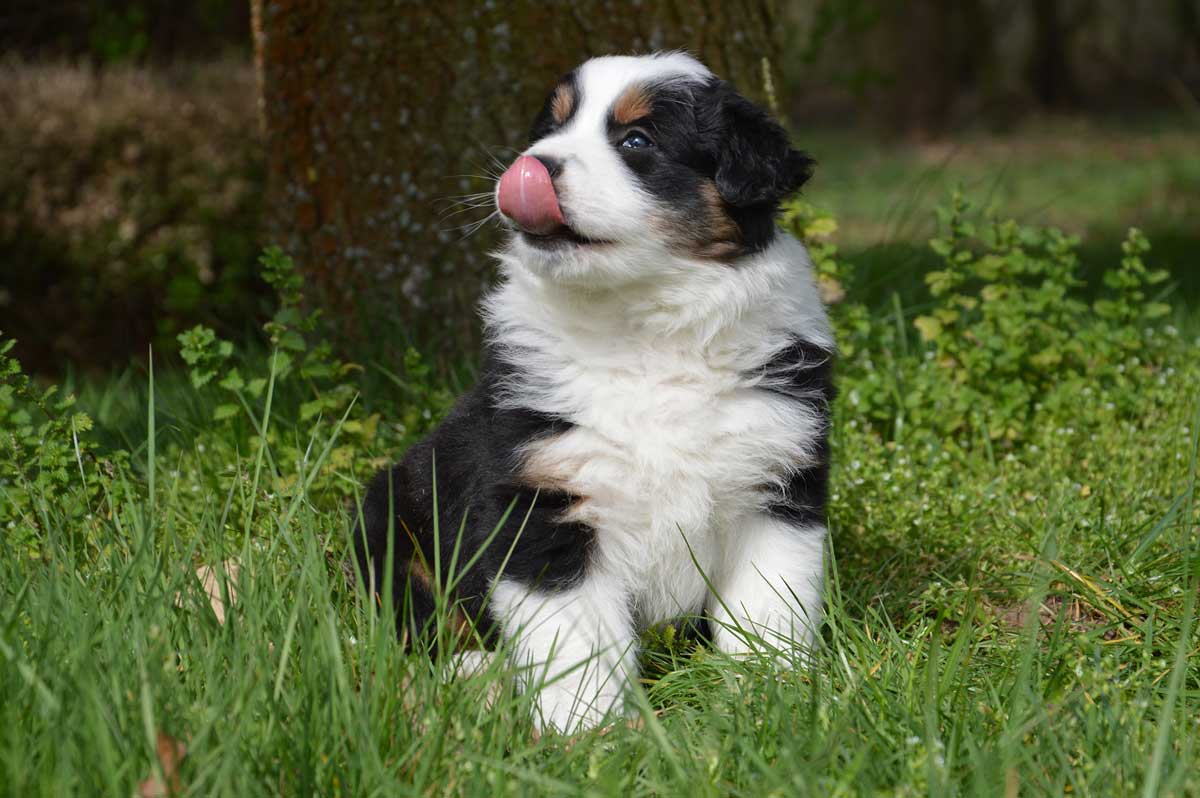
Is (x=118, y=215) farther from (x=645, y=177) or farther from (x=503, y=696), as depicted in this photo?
(x=503, y=696)

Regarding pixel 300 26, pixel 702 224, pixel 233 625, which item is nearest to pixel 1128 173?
pixel 300 26

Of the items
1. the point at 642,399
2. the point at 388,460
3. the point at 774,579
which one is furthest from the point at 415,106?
the point at 774,579

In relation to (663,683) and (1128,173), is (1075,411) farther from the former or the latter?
(1128,173)

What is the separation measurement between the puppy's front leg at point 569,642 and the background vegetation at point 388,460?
0.15m

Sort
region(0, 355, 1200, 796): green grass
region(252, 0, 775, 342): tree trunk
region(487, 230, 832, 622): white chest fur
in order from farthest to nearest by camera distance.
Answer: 1. region(252, 0, 775, 342): tree trunk
2. region(487, 230, 832, 622): white chest fur
3. region(0, 355, 1200, 796): green grass

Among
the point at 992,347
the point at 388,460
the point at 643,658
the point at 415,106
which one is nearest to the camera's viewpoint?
the point at 643,658

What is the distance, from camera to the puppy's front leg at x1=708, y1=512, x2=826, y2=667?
2656 millimetres

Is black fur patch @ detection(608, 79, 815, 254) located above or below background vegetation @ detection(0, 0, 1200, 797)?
above

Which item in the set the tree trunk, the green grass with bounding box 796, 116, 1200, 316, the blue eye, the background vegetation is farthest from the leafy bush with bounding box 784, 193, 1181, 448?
the blue eye

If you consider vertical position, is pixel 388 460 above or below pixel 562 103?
below

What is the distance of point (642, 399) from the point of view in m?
2.63

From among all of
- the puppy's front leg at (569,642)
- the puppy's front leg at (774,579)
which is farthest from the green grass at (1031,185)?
the puppy's front leg at (569,642)

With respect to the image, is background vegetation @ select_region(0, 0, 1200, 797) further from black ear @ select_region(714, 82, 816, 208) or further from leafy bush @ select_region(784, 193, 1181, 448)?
black ear @ select_region(714, 82, 816, 208)

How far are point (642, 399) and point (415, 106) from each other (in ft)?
7.40
